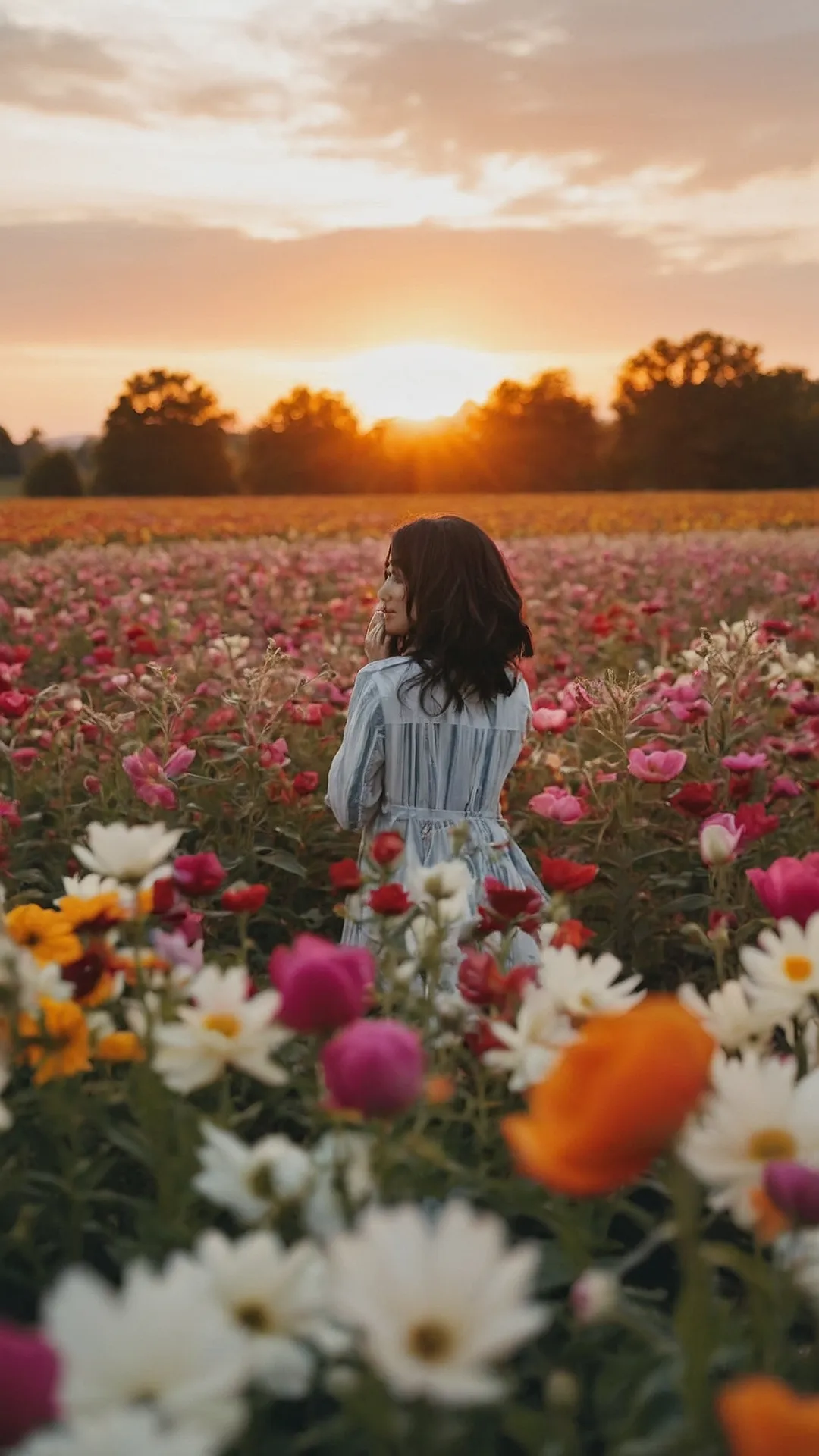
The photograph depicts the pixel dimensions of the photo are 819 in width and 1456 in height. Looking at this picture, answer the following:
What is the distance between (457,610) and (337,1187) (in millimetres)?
2099

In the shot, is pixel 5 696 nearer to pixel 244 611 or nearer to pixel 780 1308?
pixel 780 1308

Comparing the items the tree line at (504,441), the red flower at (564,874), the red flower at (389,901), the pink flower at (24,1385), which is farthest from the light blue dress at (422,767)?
the tree line at (504,441)

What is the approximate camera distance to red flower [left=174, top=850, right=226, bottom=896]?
1.71 metres

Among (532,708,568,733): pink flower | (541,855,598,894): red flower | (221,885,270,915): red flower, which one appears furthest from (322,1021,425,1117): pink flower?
(532,708,568,733): pink flower

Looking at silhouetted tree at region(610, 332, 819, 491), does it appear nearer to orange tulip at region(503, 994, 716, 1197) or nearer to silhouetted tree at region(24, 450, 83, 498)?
silhouetted tree at region(24, 450, 83, 498)

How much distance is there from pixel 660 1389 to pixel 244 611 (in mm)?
6961

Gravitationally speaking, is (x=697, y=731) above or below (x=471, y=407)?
below

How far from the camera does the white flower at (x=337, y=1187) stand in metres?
1.05

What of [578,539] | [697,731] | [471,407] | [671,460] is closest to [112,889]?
[697,731]

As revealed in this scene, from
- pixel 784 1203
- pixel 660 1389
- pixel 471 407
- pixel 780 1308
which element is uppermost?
pixel 471 407

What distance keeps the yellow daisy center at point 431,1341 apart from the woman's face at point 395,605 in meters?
2.40

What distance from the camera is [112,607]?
8.09 meters

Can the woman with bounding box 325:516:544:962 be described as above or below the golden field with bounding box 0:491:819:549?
below

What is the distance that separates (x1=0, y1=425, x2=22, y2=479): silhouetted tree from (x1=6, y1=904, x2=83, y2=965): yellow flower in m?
58.0
